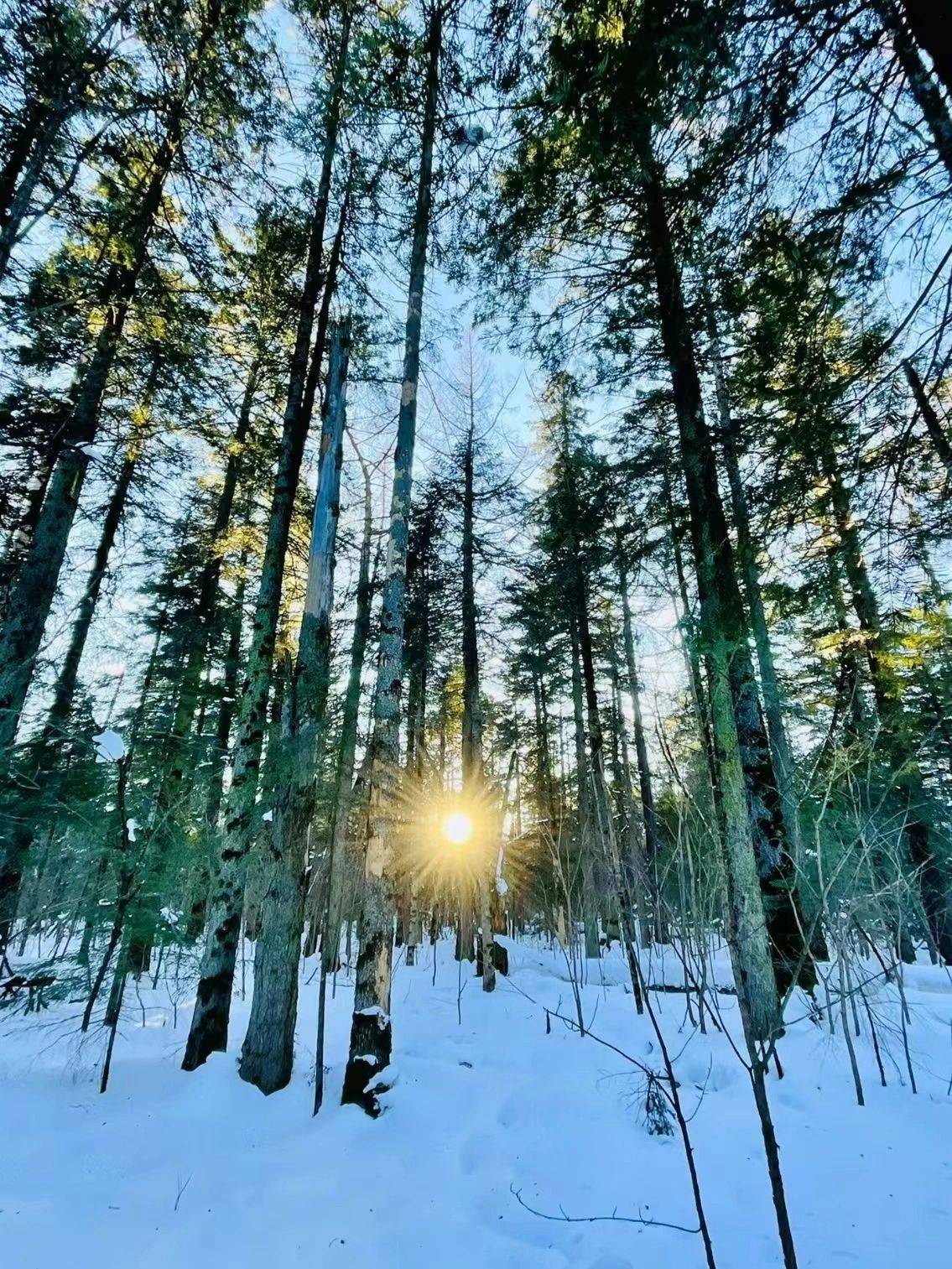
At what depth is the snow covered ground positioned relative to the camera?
8.30 ft

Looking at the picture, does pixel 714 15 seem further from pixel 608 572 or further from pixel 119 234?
pixel 608 572

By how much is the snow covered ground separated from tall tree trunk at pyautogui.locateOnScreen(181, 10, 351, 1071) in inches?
21.3

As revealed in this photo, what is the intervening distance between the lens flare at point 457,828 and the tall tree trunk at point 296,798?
5.52 metres

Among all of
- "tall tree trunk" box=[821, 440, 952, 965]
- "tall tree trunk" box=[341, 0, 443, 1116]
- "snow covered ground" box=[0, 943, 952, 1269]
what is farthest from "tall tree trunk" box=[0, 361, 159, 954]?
"tall tree trunk" box=[821, 440, 952, 965]

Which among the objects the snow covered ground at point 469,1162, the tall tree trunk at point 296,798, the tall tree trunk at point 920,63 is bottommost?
the snow covered ground at point 469,1162

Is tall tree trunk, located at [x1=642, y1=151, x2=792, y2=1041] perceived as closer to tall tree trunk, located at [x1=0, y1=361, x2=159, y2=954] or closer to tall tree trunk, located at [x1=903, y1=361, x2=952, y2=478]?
tall tree trunk, located at [x1=903, y1=361, x2=952, y2=478]

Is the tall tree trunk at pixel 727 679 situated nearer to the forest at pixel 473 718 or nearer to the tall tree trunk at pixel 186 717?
the forest at pixel 473 718

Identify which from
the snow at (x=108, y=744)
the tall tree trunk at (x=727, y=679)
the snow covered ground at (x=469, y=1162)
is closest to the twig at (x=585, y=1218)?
the snow covered ground at (x=469, y=1162)

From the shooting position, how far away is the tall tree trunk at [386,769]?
13.6 ft

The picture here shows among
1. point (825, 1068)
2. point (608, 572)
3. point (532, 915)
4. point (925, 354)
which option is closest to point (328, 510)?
point (925, 354)

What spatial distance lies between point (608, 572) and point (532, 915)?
51.0 ft

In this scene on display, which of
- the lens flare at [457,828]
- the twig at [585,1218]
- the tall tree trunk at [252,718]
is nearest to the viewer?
the twig at [585,1218]

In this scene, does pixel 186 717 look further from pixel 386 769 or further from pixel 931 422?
pixel 931 422

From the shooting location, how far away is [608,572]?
15.0 meters
